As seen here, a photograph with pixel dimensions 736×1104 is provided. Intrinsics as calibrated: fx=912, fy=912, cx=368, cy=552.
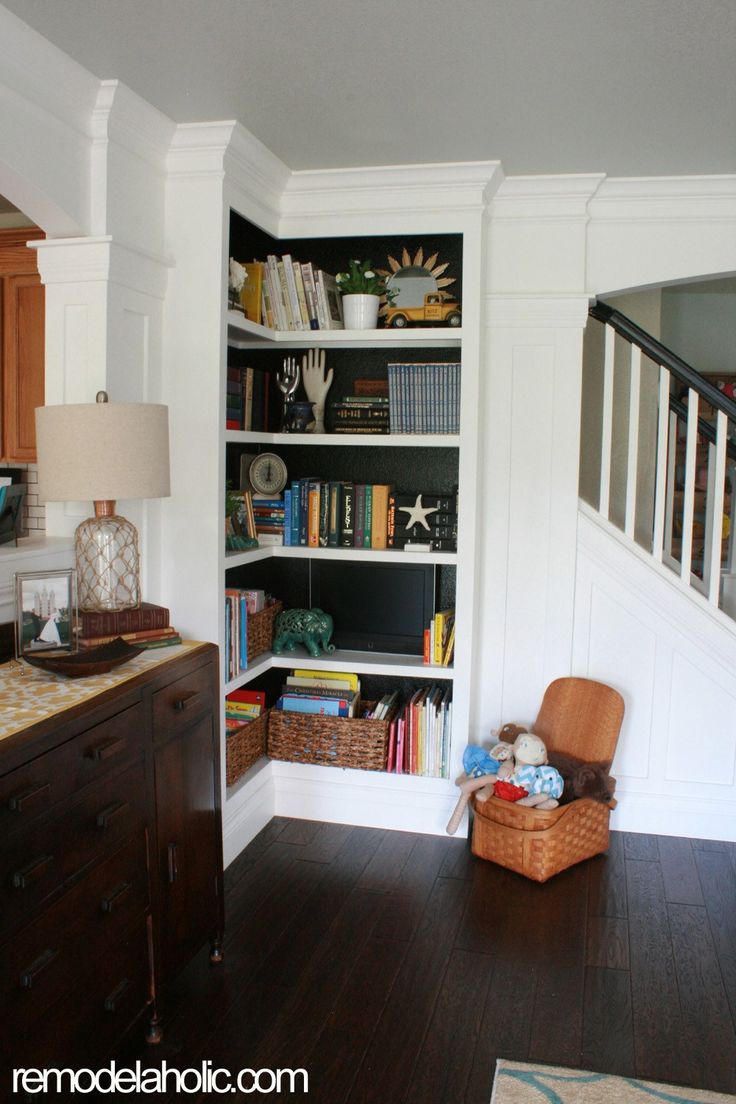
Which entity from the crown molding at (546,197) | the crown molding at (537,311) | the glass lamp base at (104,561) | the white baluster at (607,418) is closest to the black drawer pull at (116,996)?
the glass lamp base at (104,561)

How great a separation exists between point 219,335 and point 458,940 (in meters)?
2.07

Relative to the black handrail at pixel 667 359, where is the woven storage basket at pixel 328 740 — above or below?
below

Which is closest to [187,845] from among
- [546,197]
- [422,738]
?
[422,738]

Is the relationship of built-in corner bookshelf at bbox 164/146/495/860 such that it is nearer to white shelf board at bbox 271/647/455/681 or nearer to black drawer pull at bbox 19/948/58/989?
white shelf board at bbox 271/647/455/681

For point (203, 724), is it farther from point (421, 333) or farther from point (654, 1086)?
point (421, 333)

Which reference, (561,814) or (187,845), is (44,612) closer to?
(187,845)

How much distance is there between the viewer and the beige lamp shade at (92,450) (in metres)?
2.36

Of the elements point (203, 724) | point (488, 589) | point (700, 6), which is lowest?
point (203, 724)

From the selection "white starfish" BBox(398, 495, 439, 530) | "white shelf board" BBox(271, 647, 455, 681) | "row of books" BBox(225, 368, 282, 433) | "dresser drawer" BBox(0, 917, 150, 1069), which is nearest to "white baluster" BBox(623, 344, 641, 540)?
"white starfish" BBox(398, 495, 439, 530)

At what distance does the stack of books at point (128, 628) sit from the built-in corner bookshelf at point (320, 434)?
1.58ft

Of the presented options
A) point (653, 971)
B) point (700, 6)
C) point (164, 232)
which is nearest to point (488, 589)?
point (653, 971)

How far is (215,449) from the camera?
10.0ft

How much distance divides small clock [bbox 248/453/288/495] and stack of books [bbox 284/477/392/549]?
95 mm

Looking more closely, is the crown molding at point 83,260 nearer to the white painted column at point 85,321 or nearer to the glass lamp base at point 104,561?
the white painted column at point 85,321
